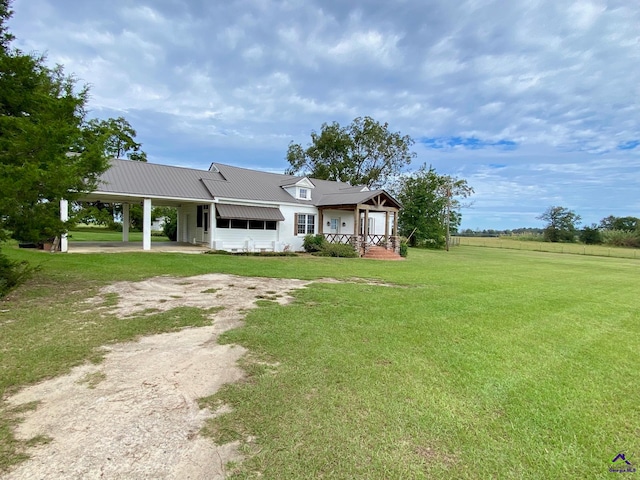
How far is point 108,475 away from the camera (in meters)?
2.24

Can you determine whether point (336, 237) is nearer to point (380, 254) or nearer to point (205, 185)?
point (380, 254)

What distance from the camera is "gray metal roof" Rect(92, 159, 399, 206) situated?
674 inches

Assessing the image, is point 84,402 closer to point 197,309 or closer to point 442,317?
point 197,309

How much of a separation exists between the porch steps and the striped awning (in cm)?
575

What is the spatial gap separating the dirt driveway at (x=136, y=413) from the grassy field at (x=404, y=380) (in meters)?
0.18

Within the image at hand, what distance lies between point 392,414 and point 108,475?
2.21 meters

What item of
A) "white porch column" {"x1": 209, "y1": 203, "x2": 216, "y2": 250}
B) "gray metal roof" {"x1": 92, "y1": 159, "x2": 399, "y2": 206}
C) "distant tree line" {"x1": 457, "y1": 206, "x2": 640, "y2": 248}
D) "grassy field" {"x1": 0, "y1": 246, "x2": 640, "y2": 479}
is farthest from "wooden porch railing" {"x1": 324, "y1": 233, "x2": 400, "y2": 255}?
"distant tree line" {"x1": 457, "y1": 206, "x2": 640, "y2": 248}

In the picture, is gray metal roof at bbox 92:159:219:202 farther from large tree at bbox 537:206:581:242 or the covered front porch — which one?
large tree at bbox 537:206:581:242

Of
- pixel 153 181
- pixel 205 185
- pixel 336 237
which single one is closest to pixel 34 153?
pixel 153 181

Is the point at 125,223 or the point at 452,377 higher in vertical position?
the point at 125,223

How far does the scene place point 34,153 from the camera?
20.8ft

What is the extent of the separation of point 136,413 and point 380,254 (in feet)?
61.4

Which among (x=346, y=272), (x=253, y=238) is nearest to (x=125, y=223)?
(x=253, y=238)

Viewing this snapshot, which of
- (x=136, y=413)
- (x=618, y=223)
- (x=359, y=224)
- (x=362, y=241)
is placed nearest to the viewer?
(x=136, y=413)
